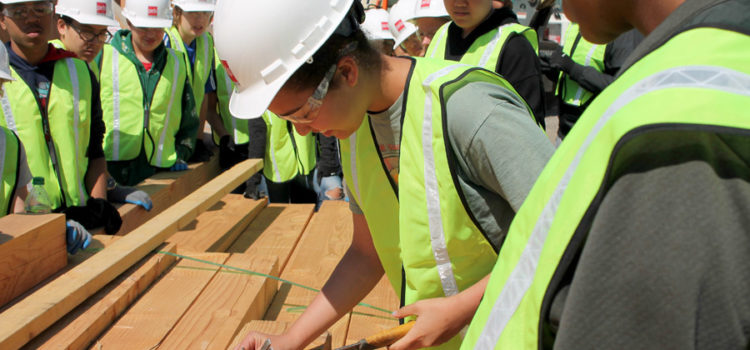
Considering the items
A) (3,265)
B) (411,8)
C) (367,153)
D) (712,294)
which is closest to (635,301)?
(712,294)

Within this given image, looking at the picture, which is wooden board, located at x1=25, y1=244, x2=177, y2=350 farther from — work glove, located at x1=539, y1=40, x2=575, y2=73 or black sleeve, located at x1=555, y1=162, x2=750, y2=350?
work glove, located at x1=539, y1=40, x2=575, y2=73

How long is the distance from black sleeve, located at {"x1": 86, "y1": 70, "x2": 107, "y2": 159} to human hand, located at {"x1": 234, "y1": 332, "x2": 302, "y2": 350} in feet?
8.86

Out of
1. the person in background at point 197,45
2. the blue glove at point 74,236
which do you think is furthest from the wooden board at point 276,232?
the person in background at point 197,45

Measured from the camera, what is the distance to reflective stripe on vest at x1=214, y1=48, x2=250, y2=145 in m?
6.77

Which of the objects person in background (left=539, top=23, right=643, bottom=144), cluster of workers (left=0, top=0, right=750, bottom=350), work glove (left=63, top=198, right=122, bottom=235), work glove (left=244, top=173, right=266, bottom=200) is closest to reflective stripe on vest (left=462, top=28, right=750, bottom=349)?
cluster of workers (left=0, top=0, right=750, bottom=350)

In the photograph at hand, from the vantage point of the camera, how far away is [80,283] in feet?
7.64

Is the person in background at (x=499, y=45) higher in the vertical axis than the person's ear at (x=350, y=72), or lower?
lower

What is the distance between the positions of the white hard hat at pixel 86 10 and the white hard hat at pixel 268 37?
3269 mm

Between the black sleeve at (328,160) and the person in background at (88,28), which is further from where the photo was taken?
the black sleeve at (328,160)

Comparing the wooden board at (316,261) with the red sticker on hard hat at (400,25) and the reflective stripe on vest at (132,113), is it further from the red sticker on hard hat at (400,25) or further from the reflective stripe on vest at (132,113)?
the red sticker on hard hat at (400,25)

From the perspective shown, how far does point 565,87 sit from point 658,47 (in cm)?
469

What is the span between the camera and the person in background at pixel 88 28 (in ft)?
14.3

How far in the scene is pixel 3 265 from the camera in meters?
2.27

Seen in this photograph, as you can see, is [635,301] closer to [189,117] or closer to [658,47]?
[658,47]
